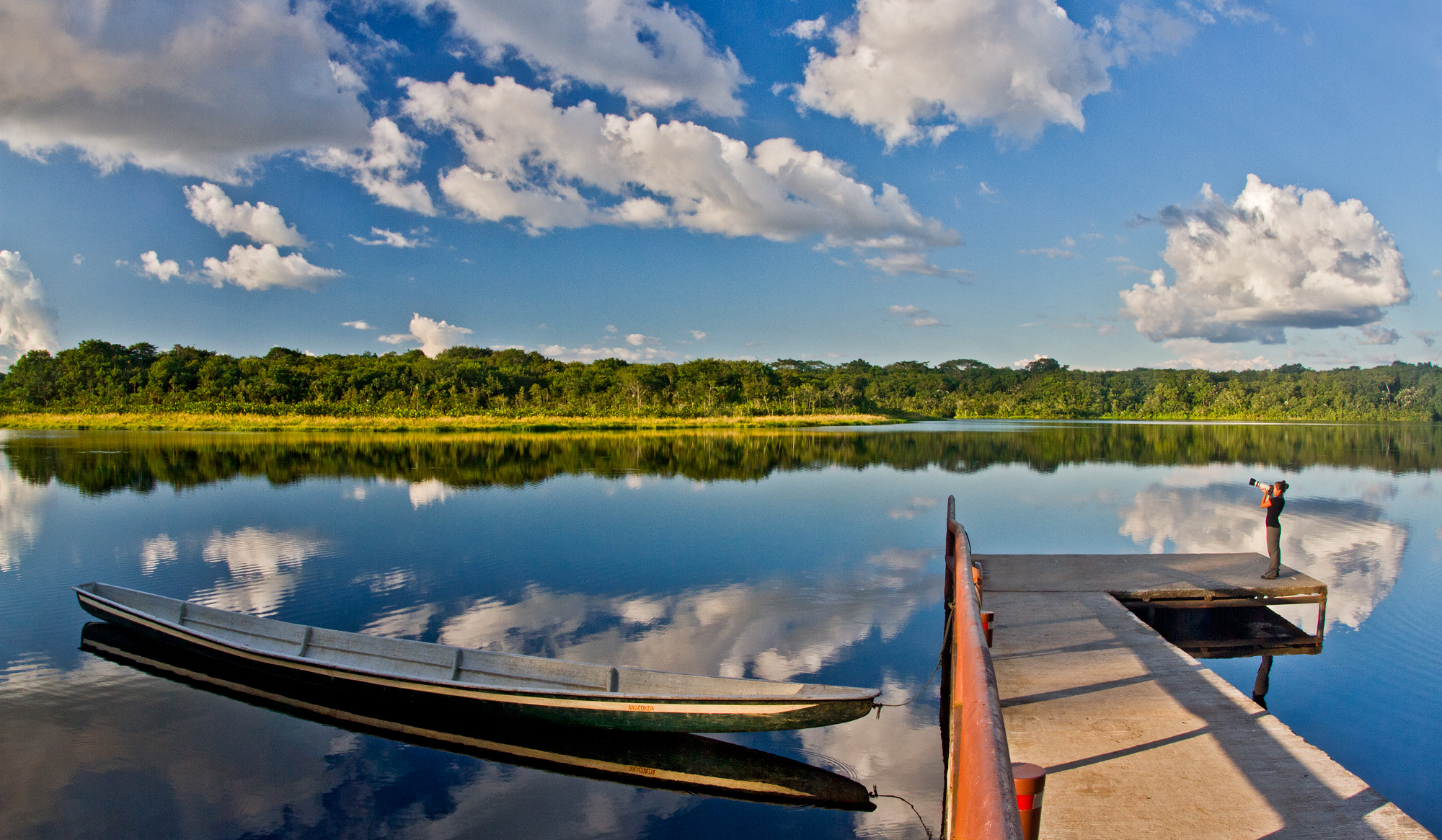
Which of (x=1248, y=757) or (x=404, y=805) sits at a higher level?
(x=1248, y=757)

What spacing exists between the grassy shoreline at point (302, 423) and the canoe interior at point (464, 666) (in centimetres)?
5733

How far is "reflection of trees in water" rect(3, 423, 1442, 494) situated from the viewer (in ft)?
92.6

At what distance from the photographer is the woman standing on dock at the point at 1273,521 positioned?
944cm

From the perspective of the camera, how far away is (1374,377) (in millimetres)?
104938

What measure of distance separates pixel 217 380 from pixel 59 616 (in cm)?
8388

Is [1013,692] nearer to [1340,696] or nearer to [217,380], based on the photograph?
[1340,696]

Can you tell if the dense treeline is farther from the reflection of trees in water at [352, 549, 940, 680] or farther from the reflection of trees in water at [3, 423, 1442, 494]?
the reflection of trees in water at [352, 549, 940, 680]

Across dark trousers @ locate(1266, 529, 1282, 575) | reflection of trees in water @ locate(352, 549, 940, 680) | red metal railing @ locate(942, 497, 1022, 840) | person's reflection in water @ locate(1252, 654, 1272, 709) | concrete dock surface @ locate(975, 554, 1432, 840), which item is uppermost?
red metal railing @ locate(942, 497, 1022, 840)

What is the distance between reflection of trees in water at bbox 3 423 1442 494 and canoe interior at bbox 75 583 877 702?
16877 millimetres

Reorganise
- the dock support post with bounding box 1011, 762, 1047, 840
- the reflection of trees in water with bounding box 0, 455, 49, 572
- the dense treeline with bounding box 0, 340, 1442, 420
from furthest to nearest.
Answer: the dense treeline with bounding box 0, 340, 1442, 420, the reflection of trees in water with bounding box 0, 455, 49, 572, the dock support post with bounding box 1011, 762, 1047, 840

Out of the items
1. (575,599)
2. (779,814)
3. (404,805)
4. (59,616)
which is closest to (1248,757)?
(779,814)

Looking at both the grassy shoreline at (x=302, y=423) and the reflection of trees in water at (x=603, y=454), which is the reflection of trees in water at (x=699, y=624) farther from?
the grassy shoreline at (x=302, y=423)

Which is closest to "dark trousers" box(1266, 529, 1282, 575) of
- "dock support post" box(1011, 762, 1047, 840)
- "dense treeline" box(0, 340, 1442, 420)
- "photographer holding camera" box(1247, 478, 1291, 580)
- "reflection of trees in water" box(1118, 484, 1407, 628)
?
"photographer holding camera" box(1247, 478, 1291, 580)

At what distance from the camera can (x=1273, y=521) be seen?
9570 mm
